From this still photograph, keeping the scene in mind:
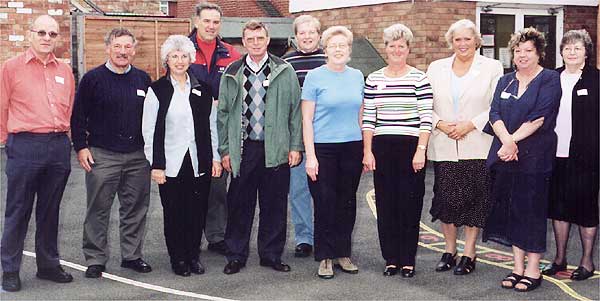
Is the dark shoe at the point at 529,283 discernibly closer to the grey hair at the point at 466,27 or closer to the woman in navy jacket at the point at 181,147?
the grey hair at the point at 466,27

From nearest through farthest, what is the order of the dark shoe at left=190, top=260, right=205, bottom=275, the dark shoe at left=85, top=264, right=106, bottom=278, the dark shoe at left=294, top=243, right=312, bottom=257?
1. the dark shoe at left=85, top=264, right=106, bottom=278
2. the dark shoe at left=190, top=260, right=205, bottom=275
3. the dark shoe at left=294, top=243, right=312, bottom=257

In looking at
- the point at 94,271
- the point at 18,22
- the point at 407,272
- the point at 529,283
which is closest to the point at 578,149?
the point at 529,283

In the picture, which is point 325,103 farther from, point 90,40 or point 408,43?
point 90,40

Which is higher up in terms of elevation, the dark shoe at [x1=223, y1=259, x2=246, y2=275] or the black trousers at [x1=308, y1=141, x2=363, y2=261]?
the black trousers at [x1=308, y1=141, x2=363, y2=261]

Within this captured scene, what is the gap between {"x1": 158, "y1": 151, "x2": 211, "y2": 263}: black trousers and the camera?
253 inches

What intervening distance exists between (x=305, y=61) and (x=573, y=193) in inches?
101


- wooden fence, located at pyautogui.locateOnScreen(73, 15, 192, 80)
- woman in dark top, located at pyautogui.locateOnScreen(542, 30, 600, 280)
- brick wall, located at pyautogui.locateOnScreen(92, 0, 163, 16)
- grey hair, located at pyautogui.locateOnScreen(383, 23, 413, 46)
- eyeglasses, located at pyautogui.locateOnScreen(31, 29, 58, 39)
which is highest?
brick wall, located at pyautogui.locateOnScreen(92, 0, 163, 16)

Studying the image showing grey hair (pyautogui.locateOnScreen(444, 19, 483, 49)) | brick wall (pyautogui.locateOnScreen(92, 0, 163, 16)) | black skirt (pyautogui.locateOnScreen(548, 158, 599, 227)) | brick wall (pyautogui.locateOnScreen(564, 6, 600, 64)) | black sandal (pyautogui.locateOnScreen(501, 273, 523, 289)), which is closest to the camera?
black sandal (pyautogui.locateOnScreen(501, 273, 523, 289))

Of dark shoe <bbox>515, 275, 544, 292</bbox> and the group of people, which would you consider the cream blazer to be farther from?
dark shoe <bbox>515, 275, 544, 292</bbox>

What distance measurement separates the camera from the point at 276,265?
6.66 m

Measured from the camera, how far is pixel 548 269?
6480 mm

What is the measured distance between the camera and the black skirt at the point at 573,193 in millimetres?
6191

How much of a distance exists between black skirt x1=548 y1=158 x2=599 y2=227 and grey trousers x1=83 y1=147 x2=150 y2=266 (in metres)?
3.27

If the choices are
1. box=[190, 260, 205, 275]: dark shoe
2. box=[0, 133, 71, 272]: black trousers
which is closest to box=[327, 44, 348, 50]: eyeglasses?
box=[190, 260, 205, 275]: dark shoe
